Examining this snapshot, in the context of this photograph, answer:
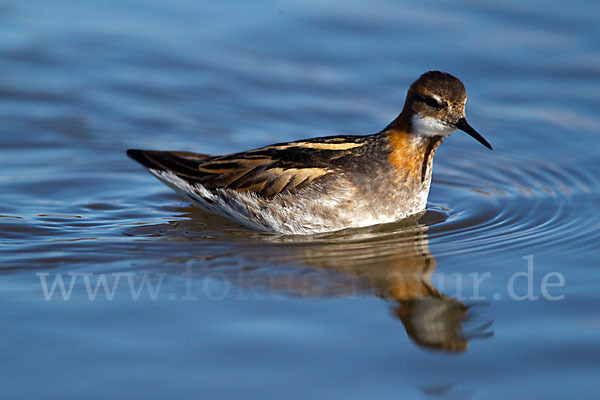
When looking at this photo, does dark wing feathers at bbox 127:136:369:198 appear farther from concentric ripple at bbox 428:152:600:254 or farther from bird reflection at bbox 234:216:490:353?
concentric ripple at bbox 428:152:600:254

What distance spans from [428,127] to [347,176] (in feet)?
2.93

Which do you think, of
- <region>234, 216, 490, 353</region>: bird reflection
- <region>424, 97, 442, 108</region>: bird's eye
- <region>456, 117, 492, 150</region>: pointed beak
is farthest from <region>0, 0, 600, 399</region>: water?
<region>424, 97, 442, 108</region>: bird's eye

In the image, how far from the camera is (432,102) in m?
8.49

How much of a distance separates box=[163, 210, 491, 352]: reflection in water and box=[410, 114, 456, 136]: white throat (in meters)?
0.87

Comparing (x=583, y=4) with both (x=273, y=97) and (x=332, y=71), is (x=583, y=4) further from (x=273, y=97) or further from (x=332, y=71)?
(x=273, y=97)

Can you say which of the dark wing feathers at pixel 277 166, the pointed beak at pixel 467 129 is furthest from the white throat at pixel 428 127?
the dark wing feathers at pixel 277 166

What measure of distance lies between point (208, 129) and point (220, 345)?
5.60 metres

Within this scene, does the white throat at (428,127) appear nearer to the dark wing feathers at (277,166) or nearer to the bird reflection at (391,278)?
the dark wing feathers at (277,166)

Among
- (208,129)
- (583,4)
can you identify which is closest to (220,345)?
(208,129)

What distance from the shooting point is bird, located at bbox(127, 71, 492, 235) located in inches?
337

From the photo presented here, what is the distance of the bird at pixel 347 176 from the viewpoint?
8562 mm

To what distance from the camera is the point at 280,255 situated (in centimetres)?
788

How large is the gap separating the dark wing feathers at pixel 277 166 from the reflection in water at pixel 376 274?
52cm

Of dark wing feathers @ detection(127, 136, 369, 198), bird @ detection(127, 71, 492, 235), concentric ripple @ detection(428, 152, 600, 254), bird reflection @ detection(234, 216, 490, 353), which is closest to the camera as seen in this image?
bird reflection @ detection(234, 216, 490, 353)
